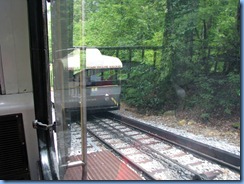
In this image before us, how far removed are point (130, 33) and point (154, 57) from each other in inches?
22.0

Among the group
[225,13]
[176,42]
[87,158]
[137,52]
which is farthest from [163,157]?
[137,52]

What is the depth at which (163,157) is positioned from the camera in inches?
38.8

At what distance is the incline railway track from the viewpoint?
2.27 ft

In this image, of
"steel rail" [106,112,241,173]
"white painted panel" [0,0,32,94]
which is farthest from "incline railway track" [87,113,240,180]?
"white painted panel" [0,0,32,94]

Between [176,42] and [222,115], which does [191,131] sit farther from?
[176,42]

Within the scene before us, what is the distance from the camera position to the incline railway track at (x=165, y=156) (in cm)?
69

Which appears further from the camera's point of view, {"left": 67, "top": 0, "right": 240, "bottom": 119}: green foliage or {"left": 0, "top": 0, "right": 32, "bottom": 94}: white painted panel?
{"left": 0, "top": 0, "right": 32, "bottom": 94}: white painted panel

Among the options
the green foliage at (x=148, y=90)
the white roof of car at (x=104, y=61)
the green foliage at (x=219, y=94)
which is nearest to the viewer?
the green foliage at (x=219, y=94)

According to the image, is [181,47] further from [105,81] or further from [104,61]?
[105,81]

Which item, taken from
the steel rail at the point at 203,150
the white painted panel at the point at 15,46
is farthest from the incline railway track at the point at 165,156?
the white painted panel at the point at 15,46

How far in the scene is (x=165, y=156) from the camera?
3.22 feet

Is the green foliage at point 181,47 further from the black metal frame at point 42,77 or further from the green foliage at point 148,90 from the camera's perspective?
the black metal frame at point 42,77

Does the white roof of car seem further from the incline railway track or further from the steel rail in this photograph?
the steel rail

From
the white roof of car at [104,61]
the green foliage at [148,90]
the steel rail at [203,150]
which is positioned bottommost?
the steel rail at [203,150]
